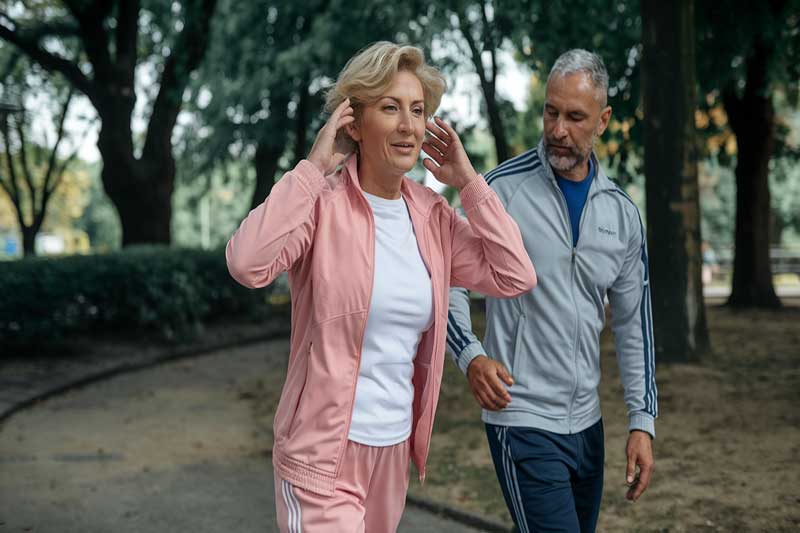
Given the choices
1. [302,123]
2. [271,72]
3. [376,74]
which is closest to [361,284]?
[376,74]

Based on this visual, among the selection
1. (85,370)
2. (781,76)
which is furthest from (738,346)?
(85,370)

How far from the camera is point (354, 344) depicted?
271cm

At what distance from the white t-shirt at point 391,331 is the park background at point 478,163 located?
295cm

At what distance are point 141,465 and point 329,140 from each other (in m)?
6.13

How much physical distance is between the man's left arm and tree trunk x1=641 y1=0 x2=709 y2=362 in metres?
7.75

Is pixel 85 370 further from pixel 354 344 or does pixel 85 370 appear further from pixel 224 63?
pixel 354 344

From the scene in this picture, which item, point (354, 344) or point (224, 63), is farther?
point (224, 63)

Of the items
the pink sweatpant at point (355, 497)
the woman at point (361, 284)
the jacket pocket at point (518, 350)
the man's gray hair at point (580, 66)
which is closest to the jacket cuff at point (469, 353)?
the jacket pocket at point (518, 350)

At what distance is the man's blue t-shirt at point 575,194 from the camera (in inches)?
139

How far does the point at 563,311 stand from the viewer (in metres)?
3.38

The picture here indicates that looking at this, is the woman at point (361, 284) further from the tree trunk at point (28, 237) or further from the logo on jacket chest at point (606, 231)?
the tree trunk at point (28, 237)

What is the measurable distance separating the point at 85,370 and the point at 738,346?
873 cm

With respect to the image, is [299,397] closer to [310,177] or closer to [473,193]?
[310,177]

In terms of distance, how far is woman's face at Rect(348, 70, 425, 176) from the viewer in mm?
2801
